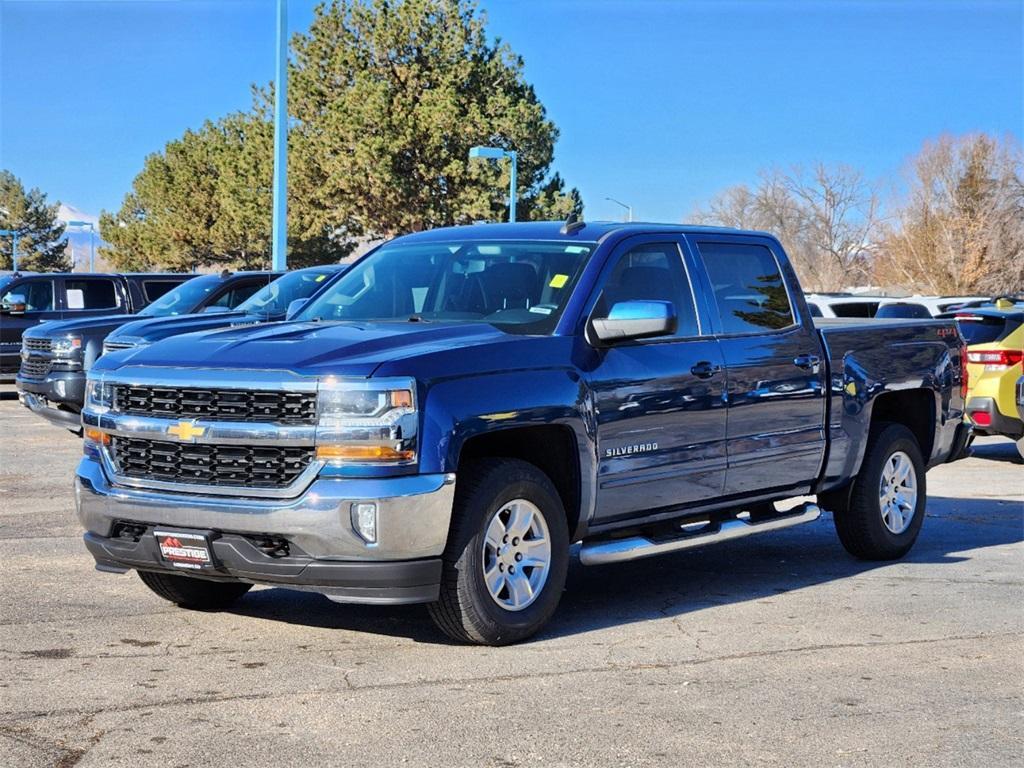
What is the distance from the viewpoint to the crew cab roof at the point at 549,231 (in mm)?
7797

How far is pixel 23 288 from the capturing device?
73.3 feet

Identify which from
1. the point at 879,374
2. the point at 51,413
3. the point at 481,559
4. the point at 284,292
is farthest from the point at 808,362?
the point at 51,413

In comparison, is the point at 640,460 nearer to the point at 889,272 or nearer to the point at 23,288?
the point at 23,288

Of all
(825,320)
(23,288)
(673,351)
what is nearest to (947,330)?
(825,320)

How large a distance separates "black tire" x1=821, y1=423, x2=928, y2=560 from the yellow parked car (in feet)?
19.4

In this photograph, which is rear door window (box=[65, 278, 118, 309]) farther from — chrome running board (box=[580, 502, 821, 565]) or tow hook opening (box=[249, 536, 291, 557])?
tow hook opening (box=[249, 536, 291, 557])

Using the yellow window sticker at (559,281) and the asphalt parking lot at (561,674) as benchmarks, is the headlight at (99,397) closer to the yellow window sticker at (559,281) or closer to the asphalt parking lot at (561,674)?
the asphalt parking lot at (561,674)

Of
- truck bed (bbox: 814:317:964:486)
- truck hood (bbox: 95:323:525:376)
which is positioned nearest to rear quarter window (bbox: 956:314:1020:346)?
truck bed (bbox: 814:317:964:486)

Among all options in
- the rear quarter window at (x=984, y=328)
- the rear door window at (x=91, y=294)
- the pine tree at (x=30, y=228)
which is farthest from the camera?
the pine tree at (x=30, y=228)

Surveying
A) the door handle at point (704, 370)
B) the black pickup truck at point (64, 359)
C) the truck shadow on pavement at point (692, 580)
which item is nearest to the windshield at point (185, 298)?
the black pickup truck at point (64, 359)

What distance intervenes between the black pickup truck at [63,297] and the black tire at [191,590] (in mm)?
14561

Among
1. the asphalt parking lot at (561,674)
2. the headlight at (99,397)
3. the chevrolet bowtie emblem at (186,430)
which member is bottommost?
the asphalt parking lot at (561,674)

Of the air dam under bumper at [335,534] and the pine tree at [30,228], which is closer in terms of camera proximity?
the air dam under bumper at [335,534]

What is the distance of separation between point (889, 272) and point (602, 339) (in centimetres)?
6596
